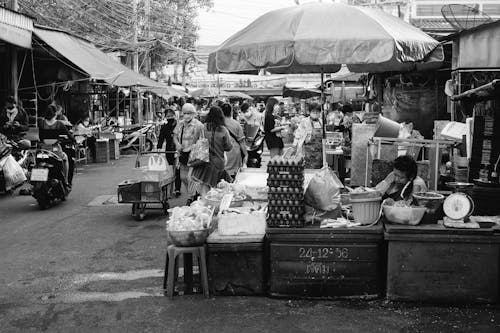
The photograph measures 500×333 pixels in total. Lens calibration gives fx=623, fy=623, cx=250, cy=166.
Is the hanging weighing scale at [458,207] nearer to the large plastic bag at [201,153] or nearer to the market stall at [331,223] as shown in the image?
the market stall at [331,223]

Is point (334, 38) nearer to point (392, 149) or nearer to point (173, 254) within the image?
point (173, 254)

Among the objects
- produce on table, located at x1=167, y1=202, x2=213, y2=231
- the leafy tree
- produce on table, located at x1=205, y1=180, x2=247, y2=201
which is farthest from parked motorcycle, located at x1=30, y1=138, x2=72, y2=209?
the leafy tree

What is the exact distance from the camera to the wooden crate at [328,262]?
5.93 metres

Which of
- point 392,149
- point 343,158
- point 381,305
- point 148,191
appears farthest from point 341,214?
point 343,158

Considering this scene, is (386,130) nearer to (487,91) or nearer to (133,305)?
(487,91)

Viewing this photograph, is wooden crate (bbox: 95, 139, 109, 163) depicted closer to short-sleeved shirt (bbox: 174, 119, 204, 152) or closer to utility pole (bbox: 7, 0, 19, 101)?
utility pole (bbox: 7, 0, 19, 101)

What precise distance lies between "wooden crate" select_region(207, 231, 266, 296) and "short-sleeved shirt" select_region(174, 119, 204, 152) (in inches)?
175

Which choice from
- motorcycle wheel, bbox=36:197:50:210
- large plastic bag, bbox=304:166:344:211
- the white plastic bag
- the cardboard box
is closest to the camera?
the cardboard box

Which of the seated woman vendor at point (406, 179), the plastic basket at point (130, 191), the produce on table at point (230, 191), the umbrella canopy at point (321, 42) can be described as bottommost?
the plastic basket at point (130, 191)

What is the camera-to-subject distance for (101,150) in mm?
20609

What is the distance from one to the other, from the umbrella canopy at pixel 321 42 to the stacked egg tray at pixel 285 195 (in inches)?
43.8

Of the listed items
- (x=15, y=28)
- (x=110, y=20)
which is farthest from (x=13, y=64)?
(x=110, y=20)

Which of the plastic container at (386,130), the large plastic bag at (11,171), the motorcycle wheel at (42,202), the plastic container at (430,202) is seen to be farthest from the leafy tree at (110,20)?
the plastic container at (430,202)

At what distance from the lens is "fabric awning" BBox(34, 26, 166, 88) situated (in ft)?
54.3
